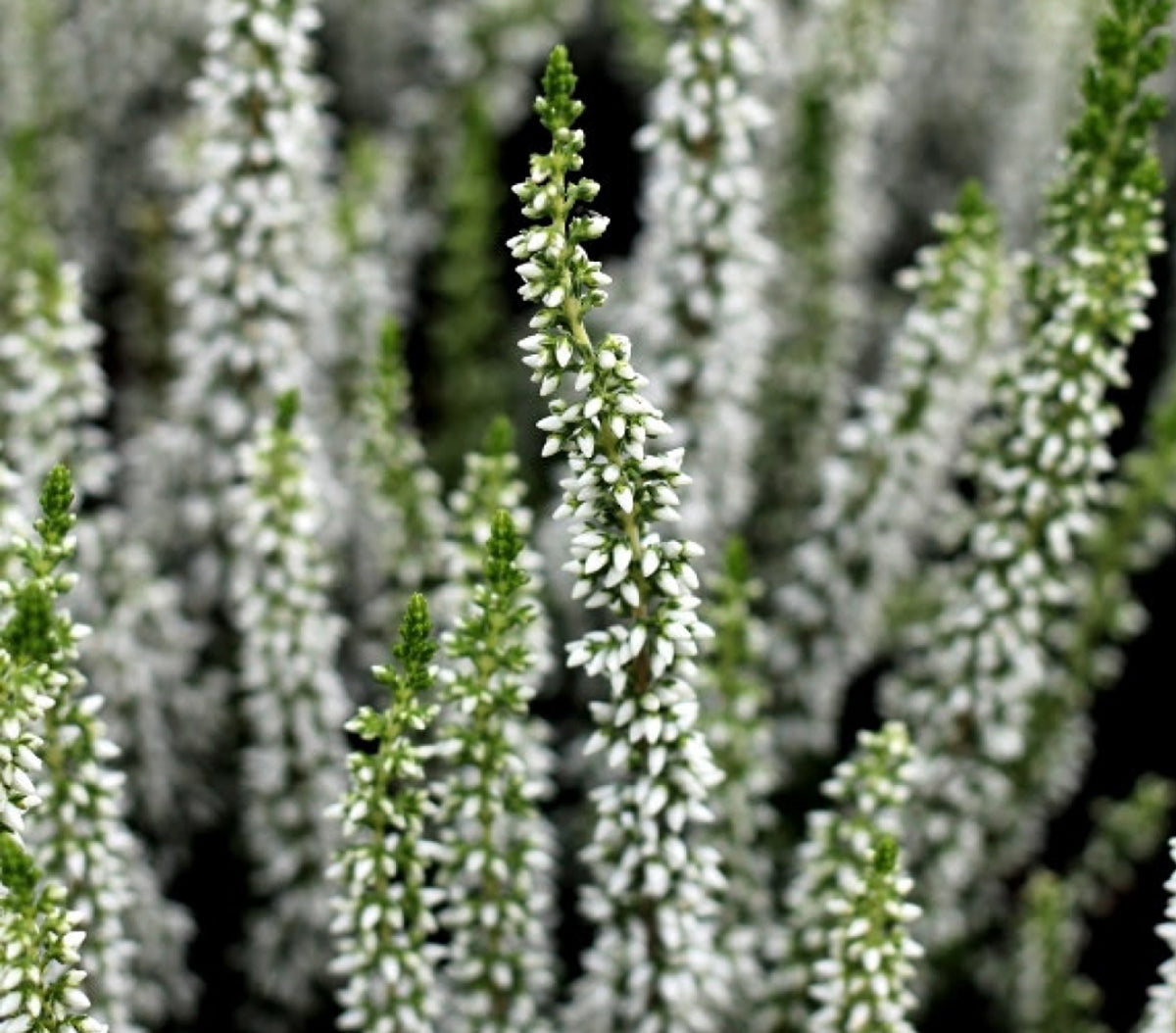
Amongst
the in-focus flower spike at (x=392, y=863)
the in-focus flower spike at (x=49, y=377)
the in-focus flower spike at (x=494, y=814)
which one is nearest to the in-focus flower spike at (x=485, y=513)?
the in-focus flower spike at (x=494, y=814)

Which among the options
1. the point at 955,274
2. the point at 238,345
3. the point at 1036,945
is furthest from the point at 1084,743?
the point at 238,345

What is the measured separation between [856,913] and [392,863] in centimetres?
174

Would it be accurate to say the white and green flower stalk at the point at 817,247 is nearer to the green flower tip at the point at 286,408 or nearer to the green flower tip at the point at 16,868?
the green flower tip at the point at 286,408

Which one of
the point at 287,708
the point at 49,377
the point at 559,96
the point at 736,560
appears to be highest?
the point at 49,377

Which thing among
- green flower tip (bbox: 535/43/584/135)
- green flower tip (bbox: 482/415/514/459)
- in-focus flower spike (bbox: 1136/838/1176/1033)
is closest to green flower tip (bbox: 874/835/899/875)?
in-focus flower spike (bbox: 1136/838/1176/1033)

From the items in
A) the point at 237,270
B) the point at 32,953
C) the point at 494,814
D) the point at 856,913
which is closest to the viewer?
the point at 32,953

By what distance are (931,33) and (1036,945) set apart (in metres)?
7.98

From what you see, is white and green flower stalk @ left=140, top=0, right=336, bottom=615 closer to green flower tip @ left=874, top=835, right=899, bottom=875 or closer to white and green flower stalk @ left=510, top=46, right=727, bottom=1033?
white and green flower stalk @ left=510, top=46, right=727, bottom=1033

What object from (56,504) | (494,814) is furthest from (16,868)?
(494,814)

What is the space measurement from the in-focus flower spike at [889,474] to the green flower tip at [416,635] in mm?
3719

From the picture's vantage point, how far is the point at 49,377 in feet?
25.1

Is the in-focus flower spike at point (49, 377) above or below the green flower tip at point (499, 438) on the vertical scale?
above

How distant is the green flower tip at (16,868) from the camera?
4867 mm

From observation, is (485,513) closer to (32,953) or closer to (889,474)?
(889,474)
